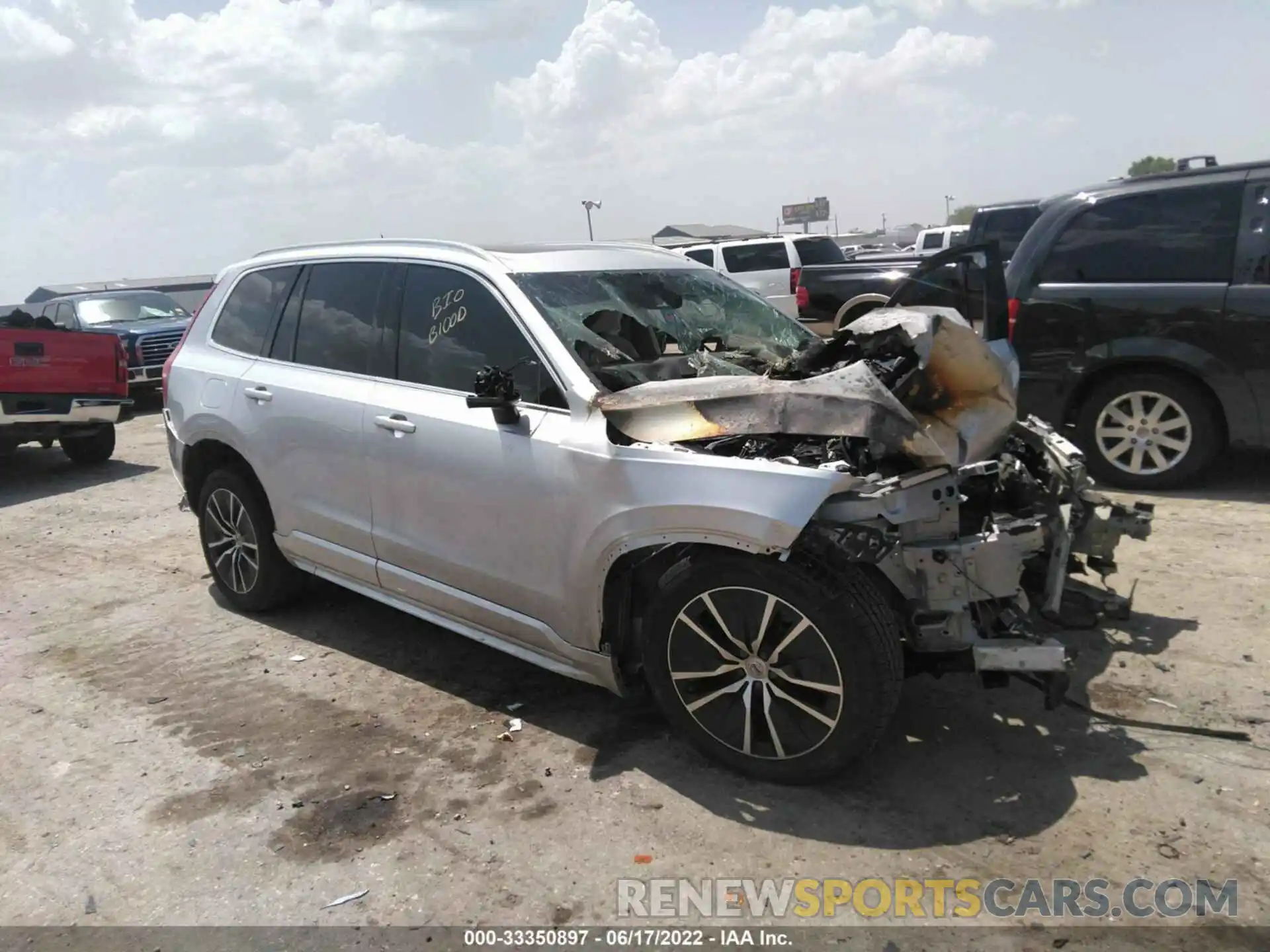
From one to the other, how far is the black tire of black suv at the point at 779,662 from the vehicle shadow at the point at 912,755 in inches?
5.7

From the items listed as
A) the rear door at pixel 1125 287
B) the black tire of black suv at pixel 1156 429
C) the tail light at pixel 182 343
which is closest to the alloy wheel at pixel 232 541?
the tail light at pixel 182 343

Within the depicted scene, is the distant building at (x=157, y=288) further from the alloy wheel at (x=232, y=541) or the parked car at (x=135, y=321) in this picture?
the alloy wheel at (x=232, y=541)

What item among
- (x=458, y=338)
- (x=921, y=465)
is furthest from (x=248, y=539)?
(x=921, y=465)

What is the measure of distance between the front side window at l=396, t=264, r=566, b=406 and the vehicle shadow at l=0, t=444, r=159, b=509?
6.70 m

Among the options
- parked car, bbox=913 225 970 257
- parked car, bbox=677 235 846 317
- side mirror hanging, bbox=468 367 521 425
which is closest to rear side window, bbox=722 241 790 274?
parked car, bbox=677 235 846 317

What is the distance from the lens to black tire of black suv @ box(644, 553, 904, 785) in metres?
3.07

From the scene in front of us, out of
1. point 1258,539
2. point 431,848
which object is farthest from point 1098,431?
point 431,848

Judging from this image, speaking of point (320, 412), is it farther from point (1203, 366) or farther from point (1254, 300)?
point (1254, 300)

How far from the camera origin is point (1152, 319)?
6.31 meters

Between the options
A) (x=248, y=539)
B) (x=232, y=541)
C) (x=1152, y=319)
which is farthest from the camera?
(x=1152, y=319)

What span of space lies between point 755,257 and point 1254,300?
12630mm

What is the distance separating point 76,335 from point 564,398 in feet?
27.2

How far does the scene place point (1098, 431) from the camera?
656 centimetres

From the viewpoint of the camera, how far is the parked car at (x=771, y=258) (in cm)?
1772
